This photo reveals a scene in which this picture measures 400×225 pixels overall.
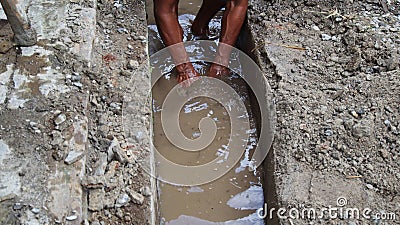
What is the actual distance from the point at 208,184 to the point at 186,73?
93 centimetres

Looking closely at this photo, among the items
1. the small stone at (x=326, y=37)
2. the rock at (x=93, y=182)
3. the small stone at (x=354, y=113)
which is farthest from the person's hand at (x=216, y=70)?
the rock at (x=93, y=182)

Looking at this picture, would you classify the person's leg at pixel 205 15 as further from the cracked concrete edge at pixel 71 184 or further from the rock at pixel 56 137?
the rock at pixel 56 137

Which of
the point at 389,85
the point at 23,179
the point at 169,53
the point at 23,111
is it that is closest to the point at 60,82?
the point at 23,111

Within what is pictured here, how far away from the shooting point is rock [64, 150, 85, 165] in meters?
2.70

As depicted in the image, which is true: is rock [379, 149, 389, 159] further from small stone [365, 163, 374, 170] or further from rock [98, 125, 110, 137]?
rock [98, 125, 110, 137]

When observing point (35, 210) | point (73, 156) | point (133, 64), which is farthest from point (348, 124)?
point (35, 210)

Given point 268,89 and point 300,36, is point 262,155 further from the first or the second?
point 300,36

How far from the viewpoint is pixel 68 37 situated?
132 inches

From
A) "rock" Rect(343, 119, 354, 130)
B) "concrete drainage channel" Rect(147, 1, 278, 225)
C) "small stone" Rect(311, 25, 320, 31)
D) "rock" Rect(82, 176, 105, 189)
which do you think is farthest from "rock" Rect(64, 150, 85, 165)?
"small stone" Rect(311, 25, 320, 31)

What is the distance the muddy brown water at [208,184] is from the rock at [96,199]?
46cm

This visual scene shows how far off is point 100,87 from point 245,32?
1.30 metres

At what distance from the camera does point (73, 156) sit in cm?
272

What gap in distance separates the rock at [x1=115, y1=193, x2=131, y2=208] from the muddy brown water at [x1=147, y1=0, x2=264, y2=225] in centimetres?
36

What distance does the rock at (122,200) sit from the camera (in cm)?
280
